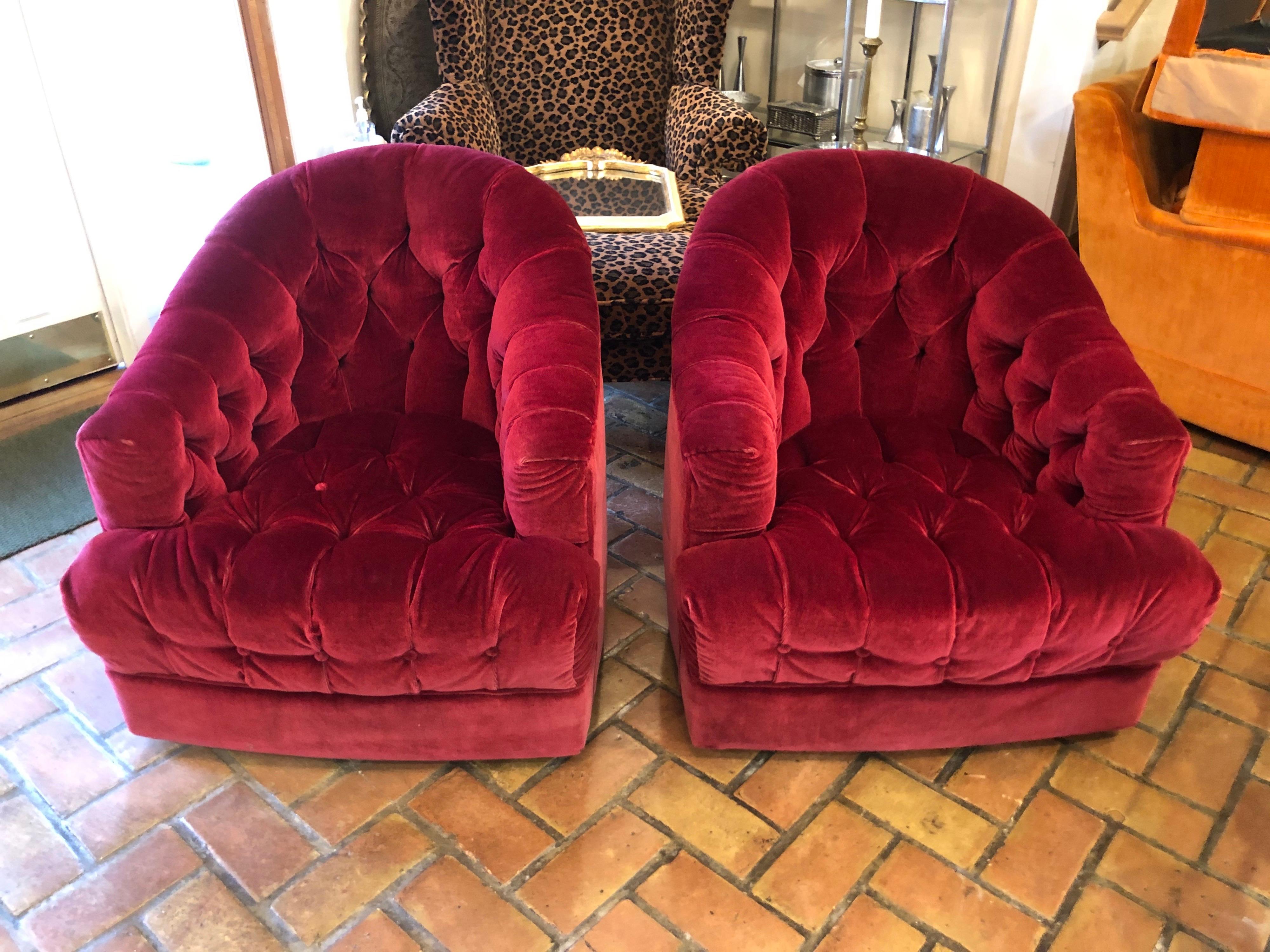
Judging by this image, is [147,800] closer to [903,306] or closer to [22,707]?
[22,707]

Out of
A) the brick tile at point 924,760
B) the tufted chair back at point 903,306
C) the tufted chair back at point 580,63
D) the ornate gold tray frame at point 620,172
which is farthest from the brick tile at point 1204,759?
the tufted chair back at point 580,63

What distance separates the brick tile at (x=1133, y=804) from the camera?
1.68 m

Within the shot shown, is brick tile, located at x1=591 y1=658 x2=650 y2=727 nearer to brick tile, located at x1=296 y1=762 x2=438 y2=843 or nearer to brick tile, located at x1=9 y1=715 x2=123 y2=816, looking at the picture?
brick tile, located at x1=296 y1=762 x2=438 y2=843

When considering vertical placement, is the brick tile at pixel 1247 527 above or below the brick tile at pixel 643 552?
below

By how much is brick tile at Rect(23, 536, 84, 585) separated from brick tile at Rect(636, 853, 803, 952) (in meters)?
1.49

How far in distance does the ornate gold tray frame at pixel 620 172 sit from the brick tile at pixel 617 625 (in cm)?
98

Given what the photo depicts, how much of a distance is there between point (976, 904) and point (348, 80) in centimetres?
284

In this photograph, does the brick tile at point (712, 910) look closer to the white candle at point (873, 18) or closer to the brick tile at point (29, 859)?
the brick tile at point (29, 859)

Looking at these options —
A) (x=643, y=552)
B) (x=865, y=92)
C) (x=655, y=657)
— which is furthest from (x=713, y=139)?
(x=655, y=657)

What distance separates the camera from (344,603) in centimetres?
152

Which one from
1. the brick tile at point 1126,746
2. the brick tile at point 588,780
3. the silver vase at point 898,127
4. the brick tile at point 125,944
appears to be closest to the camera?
the brick tile at point 125,944

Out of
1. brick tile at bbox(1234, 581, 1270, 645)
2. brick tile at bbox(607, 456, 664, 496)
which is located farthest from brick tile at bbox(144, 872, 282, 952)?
brick tile at bbox(1234, 581, 1270, 645)

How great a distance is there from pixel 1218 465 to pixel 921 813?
1518 mm

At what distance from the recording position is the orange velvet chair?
2459 mm
